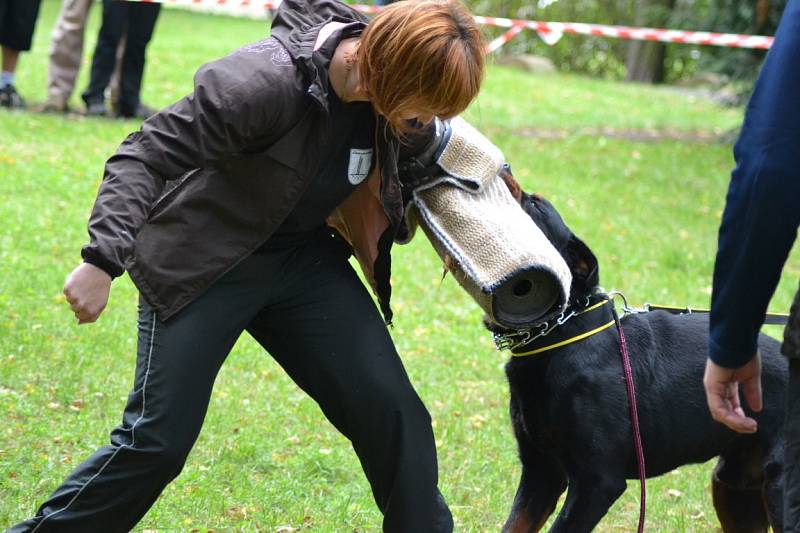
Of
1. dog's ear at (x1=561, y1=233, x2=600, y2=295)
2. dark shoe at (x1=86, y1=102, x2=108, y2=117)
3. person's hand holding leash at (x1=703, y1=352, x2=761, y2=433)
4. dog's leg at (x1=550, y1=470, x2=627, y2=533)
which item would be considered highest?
person's hand holding leash at (x1=703, y1=352, x2=761, y2=433)

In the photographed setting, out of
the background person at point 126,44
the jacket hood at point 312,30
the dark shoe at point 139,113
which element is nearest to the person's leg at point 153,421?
the jacket hood at point 312,30

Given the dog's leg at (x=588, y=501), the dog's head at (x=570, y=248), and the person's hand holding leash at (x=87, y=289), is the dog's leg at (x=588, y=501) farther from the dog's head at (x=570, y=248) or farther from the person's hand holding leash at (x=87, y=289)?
the person's hand holding leash at (x=87, y=289)

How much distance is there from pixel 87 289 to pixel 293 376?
92 cm

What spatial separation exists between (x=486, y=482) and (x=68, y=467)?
1.86 metres

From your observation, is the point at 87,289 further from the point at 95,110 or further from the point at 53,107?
the point at 53,107

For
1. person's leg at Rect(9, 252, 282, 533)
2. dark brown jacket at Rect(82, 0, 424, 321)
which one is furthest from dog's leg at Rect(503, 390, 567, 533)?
person's leg at Rect(9, 252, 282, 533)

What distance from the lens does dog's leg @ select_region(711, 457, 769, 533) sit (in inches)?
163

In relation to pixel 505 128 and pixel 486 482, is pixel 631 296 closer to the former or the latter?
pixel 486 482

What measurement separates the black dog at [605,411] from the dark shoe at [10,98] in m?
8.49

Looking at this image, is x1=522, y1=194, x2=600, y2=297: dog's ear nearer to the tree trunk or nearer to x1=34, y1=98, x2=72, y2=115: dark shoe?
x1=34, y1=98, x2=72, y2=115: dark shoe

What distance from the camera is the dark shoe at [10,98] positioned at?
429 inches

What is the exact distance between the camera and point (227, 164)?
3.08m

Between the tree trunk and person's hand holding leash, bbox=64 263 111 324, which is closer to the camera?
person's hand holding leash, bbox=64 263 111 324

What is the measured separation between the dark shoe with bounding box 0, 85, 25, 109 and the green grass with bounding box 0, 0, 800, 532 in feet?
1.60
